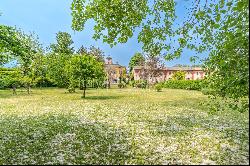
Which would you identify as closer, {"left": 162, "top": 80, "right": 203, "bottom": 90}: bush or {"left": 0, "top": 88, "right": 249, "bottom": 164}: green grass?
{"left": 0, "top": 88, "right": 249, "bottom": 164}: green grass

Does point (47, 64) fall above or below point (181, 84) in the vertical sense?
above

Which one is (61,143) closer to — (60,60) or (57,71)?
(57,71)

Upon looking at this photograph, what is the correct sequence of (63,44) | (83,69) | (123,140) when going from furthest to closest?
(63,44) < (83,69) < (123,140)

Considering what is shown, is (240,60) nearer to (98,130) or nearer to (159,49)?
(159,49)

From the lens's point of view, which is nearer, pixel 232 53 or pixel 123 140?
pixel 232 53

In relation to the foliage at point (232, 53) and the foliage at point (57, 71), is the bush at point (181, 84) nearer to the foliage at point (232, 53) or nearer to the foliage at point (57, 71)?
the foliage at point (57, 71)

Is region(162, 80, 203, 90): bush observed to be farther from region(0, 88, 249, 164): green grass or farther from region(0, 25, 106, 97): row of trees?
region(0, 88, 249, 164): green grass

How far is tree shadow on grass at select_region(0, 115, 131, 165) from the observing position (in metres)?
13.5

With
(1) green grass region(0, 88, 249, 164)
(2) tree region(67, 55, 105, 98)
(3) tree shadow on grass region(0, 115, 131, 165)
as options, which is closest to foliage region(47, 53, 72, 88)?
(2) tree region(67, 55, 105, 98)

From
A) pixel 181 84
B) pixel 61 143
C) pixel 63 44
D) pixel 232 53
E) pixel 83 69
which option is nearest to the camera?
Result: pixel 232 53

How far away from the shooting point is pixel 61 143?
53.7ft

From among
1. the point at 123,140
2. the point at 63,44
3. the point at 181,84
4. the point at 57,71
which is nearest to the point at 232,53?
the point at 123,140

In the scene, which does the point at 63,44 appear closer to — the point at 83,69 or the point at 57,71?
the point at 57,71

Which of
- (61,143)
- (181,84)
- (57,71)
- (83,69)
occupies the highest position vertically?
(57,71)
